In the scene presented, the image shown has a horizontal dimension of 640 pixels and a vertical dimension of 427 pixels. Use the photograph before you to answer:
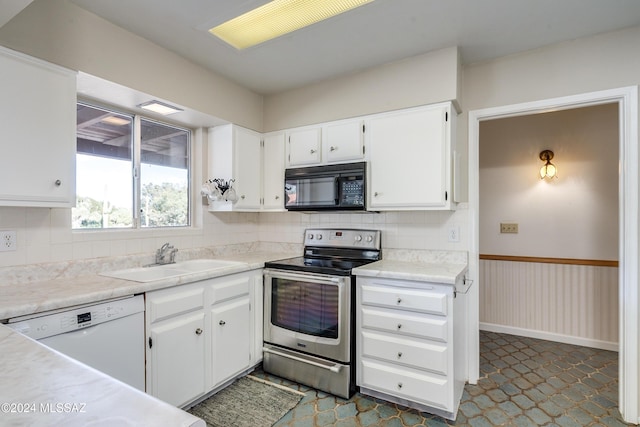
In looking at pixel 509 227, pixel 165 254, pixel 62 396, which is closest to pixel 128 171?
pixel 165 254

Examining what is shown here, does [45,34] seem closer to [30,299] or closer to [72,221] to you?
[72,221]

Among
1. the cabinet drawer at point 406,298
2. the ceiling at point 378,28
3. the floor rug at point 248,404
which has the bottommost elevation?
the floor rug at point 248,404

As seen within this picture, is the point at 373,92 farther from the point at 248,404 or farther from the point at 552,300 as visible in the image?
the point at 552,300

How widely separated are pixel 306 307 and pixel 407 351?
76 cm

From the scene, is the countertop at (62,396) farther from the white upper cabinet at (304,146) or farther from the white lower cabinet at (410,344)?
the white upper cabinet at (304,146)

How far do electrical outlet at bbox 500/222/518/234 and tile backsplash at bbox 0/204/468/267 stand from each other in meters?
1.32

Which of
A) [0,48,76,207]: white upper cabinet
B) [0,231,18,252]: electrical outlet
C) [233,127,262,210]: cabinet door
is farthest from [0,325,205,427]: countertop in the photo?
[233,127,262,210]: cabinet door

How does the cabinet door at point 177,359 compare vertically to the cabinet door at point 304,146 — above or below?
below

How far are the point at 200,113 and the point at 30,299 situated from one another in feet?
5.40

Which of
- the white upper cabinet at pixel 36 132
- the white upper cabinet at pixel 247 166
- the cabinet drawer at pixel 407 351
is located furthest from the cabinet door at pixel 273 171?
the white upper cabinet at pixel 36 132

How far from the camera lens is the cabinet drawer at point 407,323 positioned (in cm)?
202

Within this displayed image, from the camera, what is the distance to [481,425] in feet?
6.50

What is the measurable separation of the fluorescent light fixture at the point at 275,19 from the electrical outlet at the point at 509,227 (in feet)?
9.09

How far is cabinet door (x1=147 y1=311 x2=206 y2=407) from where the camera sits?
6.08ft
